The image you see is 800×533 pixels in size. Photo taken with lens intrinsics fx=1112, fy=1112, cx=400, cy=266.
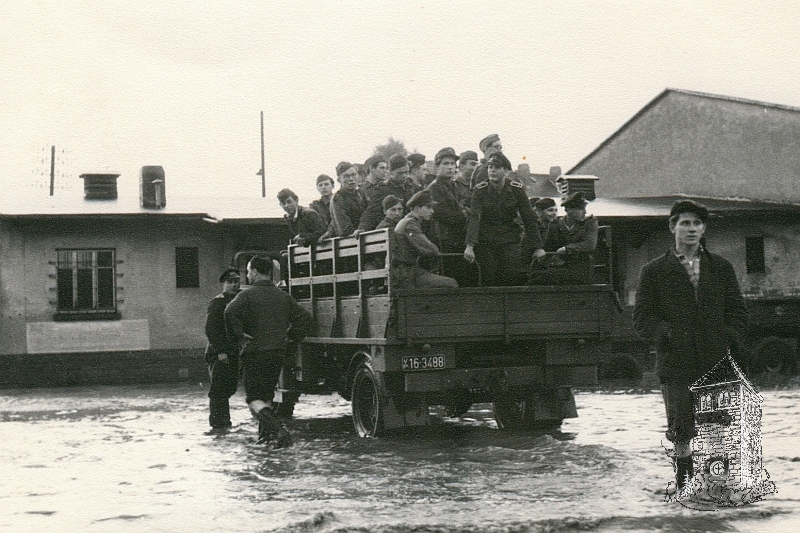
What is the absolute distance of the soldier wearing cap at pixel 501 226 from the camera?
35.0 ft

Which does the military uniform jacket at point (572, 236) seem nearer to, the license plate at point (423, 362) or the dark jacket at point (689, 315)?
the license plate at point (423, 362)

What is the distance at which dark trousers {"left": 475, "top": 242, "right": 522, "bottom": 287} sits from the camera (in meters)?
10.8

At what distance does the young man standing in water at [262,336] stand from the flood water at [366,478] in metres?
0.32

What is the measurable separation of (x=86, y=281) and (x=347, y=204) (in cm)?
1203

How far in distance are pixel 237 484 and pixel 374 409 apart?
2725 mm

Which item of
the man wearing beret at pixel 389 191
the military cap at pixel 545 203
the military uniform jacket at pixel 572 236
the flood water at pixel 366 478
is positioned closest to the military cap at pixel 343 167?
the man wearing beret at pixel 389 191

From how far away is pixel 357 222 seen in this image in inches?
475

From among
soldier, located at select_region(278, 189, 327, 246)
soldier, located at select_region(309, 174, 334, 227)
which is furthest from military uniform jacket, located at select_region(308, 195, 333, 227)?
soldier, located at select_region(278, 189, 327, 246)

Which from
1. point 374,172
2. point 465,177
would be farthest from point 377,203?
point 465,177

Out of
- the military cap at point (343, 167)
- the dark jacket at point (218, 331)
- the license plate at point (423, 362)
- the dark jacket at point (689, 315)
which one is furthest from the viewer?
the military cap at point (343, 167)

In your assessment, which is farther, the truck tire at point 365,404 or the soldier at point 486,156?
the soldier at point 486,156

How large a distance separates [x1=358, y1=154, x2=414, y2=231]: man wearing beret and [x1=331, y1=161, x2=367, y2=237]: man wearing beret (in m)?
0.28

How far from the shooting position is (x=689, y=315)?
21.6 ft

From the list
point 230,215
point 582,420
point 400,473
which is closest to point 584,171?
point 230,215
